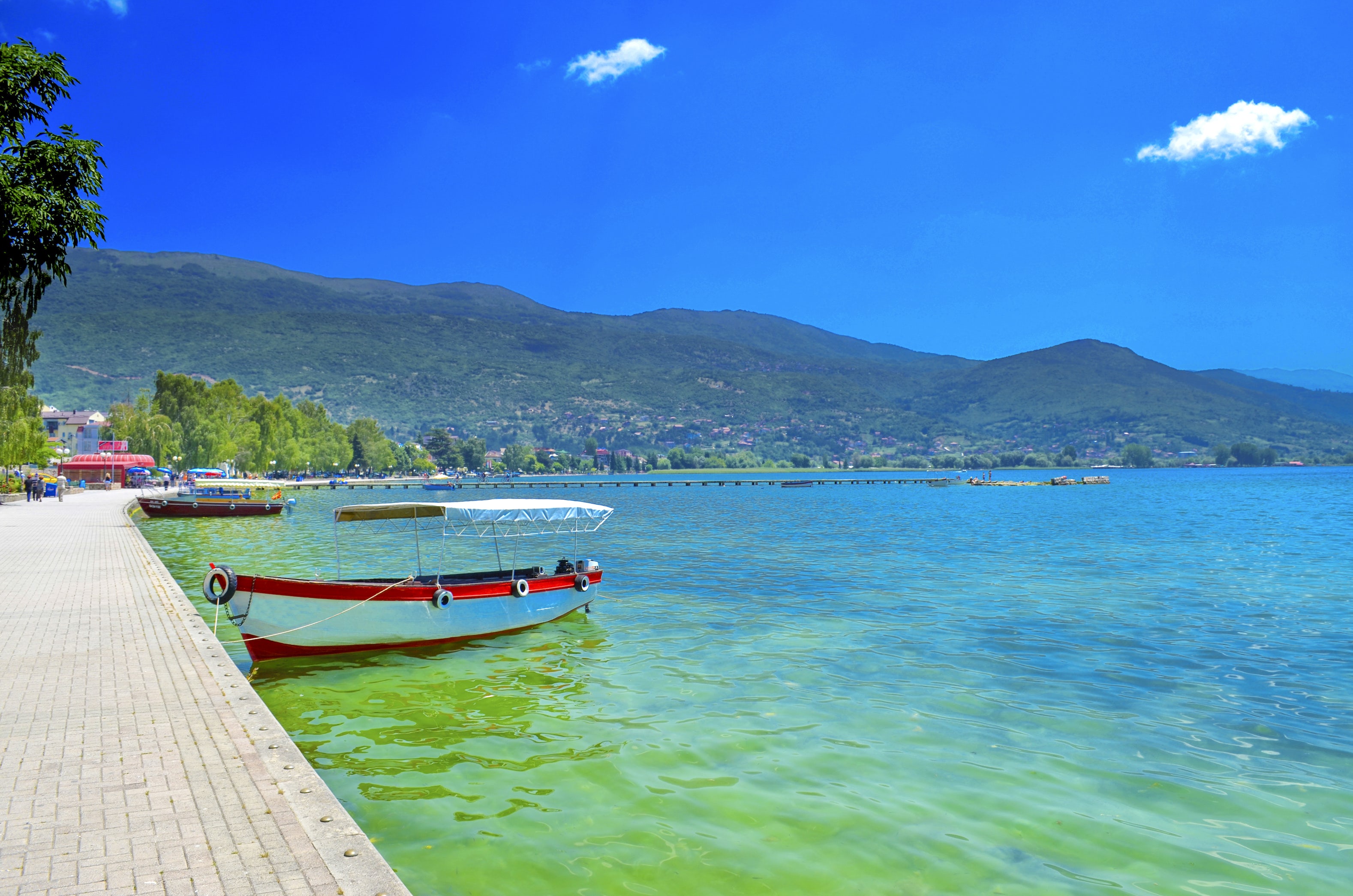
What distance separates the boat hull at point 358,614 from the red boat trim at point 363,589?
0.01 m

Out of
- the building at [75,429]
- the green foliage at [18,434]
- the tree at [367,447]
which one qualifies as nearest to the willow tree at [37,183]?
the green foliage at [18,434]

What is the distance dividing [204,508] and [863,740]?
201 feet

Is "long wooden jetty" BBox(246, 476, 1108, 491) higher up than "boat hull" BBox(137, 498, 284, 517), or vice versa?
"boat hull" BBox(137, 498, 284, 517)

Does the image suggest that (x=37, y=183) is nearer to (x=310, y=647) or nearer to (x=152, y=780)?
(x=310, y=647)

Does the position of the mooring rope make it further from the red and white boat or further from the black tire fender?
the black tire fender

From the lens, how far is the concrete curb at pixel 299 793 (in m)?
5.36

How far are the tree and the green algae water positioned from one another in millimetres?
167122

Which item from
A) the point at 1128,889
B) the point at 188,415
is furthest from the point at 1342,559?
the point at 188,415

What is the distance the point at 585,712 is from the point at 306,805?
6.65 metres

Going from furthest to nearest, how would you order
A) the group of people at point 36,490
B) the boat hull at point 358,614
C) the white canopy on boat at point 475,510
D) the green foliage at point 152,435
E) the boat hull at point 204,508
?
the green foliage at point 152,435, the boat hull at point 204,508, the group of people at point 36,490, the white canopy on boat at point 475,510, the boat hull at point 358,614

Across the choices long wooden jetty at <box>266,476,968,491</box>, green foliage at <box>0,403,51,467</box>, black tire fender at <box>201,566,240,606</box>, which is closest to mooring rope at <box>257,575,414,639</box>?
black tire fender at <box>201,566,240,606</box>

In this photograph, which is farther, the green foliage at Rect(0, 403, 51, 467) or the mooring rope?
the green foliage at Rect(0, 403, 51, 467)

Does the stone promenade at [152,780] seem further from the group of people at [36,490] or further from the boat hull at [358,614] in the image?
the group of people at [36,490]

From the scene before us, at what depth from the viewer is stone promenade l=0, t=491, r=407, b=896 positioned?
5.40m
